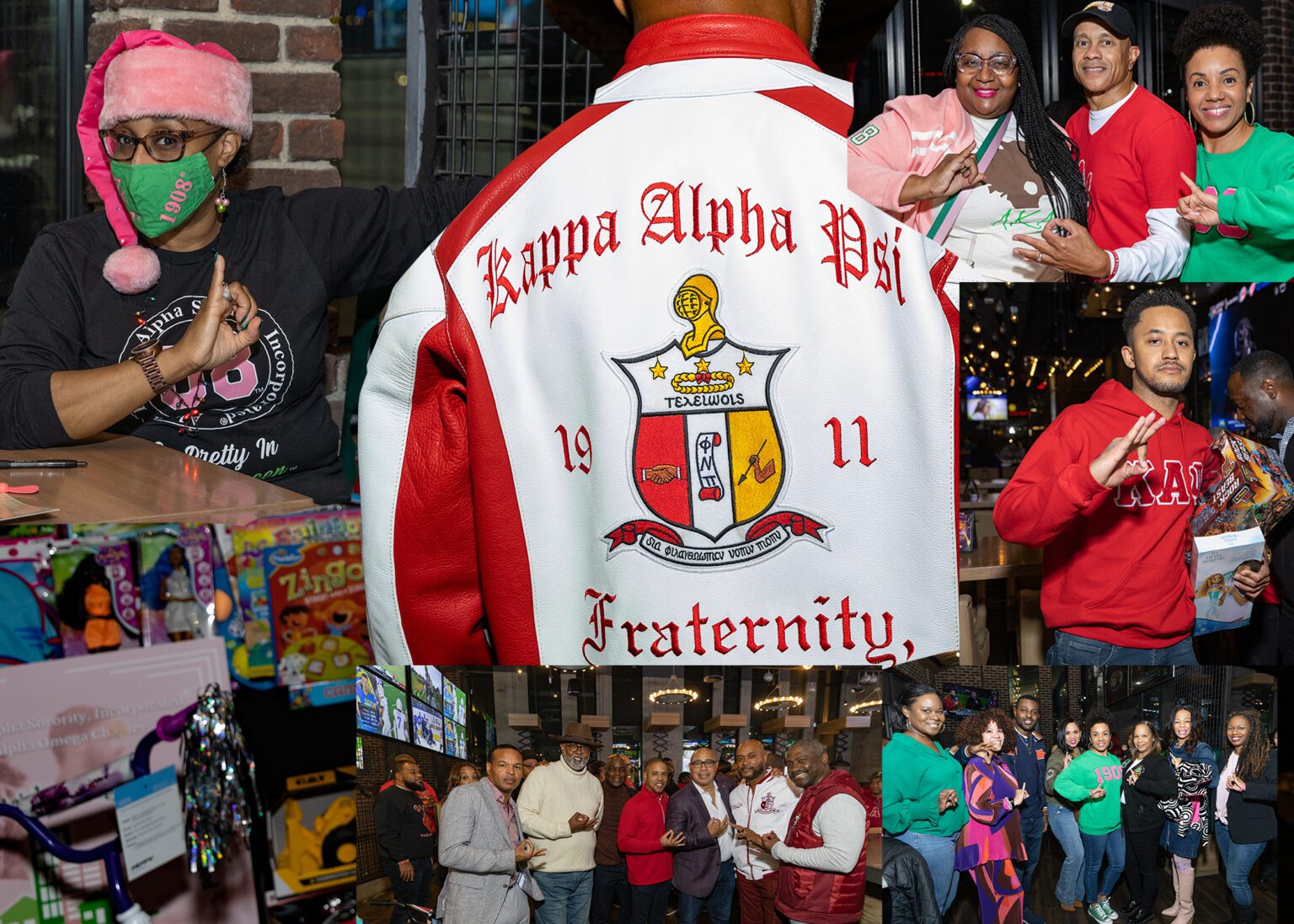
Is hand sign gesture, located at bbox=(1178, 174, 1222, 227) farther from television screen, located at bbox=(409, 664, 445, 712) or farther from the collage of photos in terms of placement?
television screen, located at bbox=(409, 664, 445, 712)

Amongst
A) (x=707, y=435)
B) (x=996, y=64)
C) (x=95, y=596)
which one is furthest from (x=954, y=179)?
(x=95, y=596)

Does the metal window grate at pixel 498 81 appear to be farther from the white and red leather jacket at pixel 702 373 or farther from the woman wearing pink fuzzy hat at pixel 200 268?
the white and red leather jacket at pixel 702 373

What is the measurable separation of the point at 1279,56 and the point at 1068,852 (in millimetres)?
1398

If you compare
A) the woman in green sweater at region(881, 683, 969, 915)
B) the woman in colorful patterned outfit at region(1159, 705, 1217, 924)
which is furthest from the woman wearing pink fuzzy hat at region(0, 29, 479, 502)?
the woman in colorful patterned outfit at region(1159, 705, 1217, 924)

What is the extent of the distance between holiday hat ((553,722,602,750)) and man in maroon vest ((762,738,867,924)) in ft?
0.65

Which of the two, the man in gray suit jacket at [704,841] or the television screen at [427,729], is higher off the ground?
the television screen at [427,729]

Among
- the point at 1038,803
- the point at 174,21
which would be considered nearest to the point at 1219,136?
the point at 1038,803

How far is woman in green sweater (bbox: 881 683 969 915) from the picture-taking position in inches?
51.7

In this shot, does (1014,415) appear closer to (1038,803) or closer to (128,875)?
(1038,803)

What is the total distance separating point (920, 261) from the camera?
54.4 inches

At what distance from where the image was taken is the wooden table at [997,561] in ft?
Answer: 4.48

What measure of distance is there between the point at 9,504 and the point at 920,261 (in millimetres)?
1048

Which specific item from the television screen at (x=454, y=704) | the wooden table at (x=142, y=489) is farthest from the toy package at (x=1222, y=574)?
the wooden table at (x=142, y=489)

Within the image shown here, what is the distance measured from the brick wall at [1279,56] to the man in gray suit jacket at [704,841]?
1319mm
